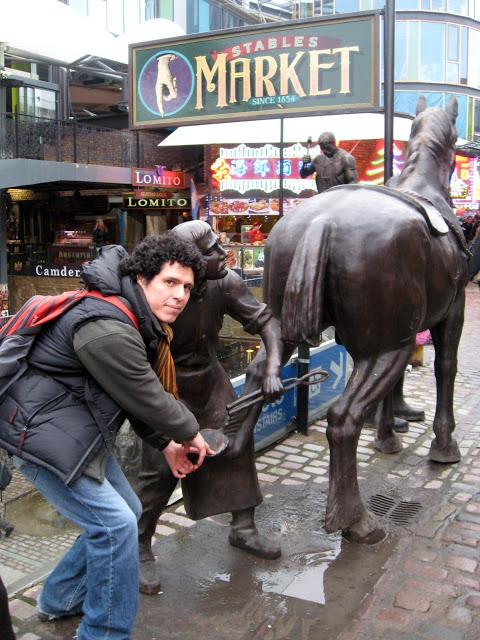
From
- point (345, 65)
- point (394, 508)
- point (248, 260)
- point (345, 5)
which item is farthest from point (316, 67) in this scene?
point (345, 5)

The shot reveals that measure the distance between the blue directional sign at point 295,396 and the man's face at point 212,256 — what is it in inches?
65.4

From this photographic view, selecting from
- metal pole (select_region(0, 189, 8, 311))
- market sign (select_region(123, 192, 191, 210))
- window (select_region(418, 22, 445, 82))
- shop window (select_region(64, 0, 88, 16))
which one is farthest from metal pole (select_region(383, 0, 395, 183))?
window (select_region(418, 22, 445, 82))

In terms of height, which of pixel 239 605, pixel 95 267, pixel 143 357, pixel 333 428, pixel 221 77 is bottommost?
pixel 239 605

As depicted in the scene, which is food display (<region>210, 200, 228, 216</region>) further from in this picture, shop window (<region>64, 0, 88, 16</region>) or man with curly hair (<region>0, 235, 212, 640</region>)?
man with curly hair (<region>0, 235, 212, 640</region>)

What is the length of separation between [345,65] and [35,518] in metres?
3.97

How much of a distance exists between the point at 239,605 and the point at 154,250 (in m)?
1.69

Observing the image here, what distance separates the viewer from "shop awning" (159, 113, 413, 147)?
12.9 metres

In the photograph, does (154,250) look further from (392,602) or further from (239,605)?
(392,602)

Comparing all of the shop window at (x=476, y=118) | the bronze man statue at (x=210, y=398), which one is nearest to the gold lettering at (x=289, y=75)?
the bronze man statue at (x=210, y=398)

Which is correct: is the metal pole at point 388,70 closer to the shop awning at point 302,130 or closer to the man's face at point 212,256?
the man's face at point 212,256

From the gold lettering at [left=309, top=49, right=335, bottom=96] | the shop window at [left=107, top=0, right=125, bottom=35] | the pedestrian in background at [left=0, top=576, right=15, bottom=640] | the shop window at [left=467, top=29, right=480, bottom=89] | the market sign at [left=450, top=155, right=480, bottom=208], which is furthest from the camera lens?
the shop window at [left=467, top=29, right=480, bottom=89]

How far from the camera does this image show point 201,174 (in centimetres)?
1825

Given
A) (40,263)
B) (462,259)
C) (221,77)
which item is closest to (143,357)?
(462,259)

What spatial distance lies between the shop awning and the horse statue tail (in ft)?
31.1
